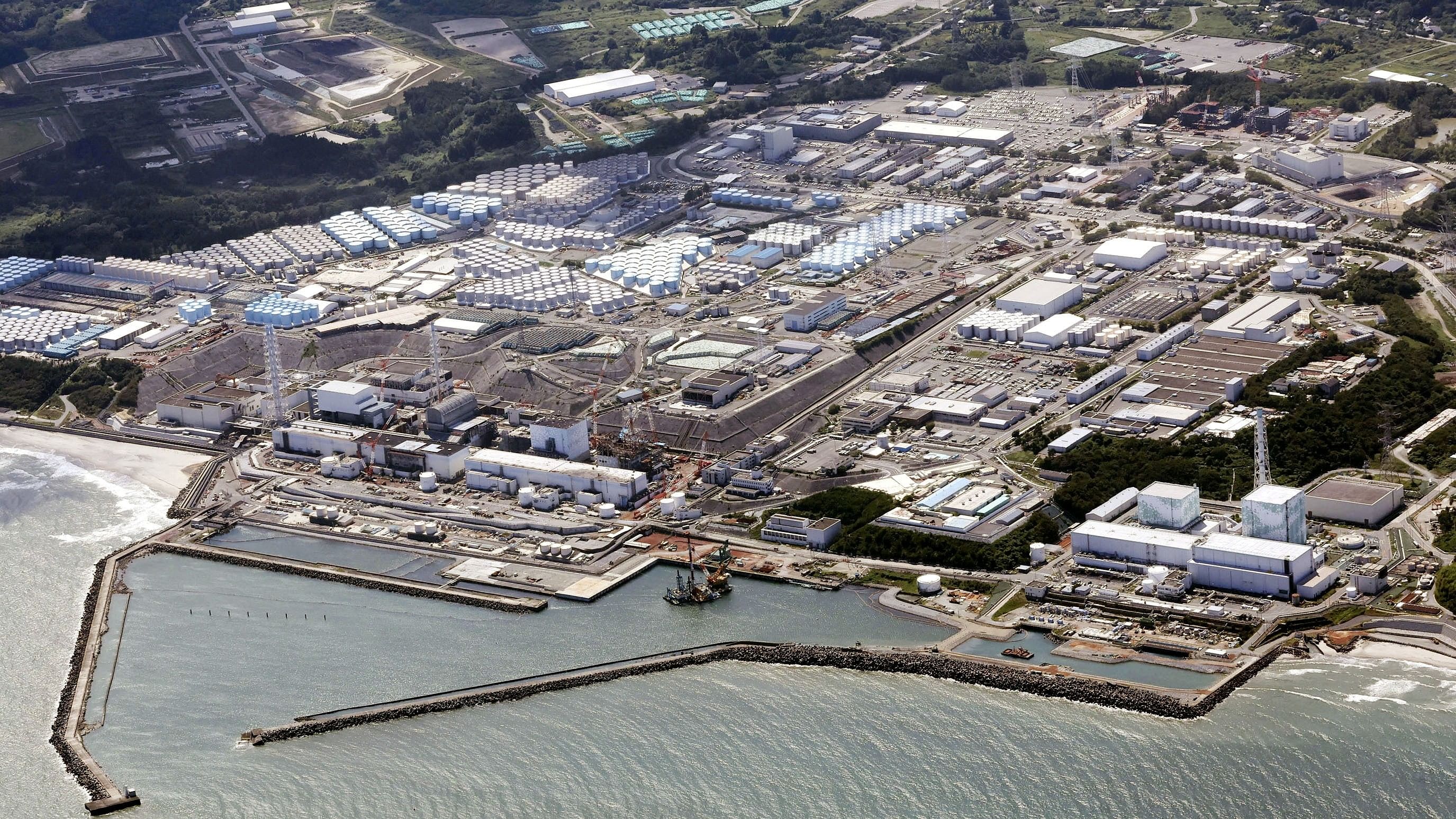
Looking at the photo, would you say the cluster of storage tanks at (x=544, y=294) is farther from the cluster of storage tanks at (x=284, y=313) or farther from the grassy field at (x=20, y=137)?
the grassy field at (x=20, y=137)

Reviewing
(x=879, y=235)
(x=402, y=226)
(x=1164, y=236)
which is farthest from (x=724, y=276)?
(x=402, y=226)

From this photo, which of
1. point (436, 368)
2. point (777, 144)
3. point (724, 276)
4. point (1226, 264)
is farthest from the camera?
point (777, 144)

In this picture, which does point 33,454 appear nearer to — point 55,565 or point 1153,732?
point 55,565

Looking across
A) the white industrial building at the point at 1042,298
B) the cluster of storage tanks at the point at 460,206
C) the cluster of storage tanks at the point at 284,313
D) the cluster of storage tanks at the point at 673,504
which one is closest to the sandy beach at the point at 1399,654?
the cluster of storage tanks at the point at 673,504

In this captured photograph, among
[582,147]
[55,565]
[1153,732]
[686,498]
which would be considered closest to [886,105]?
[582,147]

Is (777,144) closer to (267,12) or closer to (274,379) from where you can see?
(274,379)

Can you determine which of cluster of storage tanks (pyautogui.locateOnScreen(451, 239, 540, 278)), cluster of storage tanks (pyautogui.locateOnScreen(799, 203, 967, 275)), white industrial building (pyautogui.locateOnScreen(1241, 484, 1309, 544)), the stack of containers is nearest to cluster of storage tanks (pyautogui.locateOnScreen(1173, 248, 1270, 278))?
cluster of storage tanks (pyautogui.locateOnScreen(799, 203, 967, 275))
